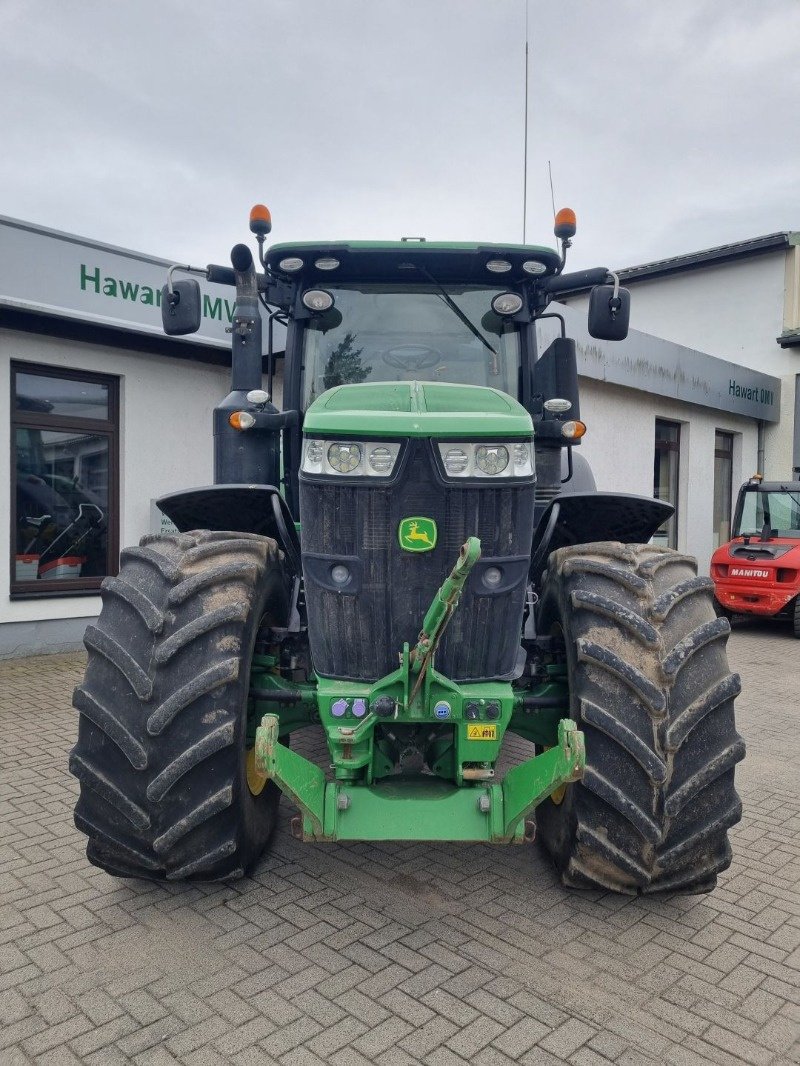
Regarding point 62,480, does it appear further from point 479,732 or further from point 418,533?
point 479,732

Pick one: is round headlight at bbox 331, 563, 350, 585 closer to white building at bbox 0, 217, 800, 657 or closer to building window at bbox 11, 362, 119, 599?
white building at bbox 0, 217, 800, 657

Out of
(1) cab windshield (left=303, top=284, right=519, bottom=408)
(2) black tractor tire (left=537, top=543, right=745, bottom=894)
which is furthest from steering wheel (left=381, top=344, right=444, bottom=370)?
(2) black tractor tire (left=537, top=543, right=745, bottom=894)

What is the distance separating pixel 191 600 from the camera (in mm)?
2949

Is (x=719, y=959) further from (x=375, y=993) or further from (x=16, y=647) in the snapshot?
(x=16, y=647)

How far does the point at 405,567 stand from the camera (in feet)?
9.57

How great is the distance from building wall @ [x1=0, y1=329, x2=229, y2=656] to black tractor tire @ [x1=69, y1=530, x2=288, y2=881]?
214 inches

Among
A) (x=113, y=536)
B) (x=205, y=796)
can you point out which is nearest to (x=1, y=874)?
(x=205, y=796)

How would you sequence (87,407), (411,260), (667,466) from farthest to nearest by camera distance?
1. (667,466)
2. (87,407)
3. (411,260)

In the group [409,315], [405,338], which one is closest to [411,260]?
[409,315]

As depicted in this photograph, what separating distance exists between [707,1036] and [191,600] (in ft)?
6.85

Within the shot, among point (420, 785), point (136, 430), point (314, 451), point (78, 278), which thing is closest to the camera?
point (314, 451)

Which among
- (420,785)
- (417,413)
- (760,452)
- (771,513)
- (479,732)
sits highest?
(760,452)

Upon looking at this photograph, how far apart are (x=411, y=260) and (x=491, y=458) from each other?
4.59 ft

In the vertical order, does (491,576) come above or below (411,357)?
below
